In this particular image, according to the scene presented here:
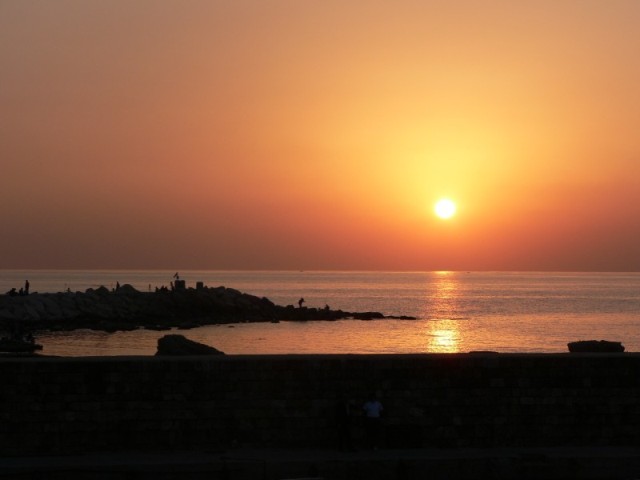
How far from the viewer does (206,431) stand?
14.6 meters

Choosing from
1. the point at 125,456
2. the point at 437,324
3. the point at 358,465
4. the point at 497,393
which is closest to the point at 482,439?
the point at 497,393

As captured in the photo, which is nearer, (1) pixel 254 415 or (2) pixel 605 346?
(1) pixel 254 415

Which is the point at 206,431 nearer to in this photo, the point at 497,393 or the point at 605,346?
the point at 497,393

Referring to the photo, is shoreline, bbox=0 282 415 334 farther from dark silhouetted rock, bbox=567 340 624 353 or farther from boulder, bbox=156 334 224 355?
dark silhouetted rock, bbox=567 340 624 353

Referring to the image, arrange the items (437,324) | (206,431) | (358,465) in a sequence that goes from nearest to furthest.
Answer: (358,465) < (206,431) < (437,324)

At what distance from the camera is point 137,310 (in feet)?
237

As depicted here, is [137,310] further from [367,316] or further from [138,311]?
[367,316]

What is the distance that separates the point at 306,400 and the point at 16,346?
32049 millimetres

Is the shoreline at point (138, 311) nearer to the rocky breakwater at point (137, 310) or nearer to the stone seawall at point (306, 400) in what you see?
the rocky breakwater at point (137, 310)

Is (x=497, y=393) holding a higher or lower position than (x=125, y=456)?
higher

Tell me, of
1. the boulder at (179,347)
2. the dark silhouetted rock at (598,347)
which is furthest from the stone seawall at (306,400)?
the boulder at (179,347)

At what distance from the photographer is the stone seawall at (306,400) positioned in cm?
1426

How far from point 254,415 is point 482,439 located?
3.87 meters

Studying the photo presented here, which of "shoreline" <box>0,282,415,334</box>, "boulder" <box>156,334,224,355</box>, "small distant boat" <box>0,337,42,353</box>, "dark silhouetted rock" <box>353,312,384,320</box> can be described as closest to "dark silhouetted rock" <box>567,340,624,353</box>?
"boulder" <box>156,334,224,355</box>
